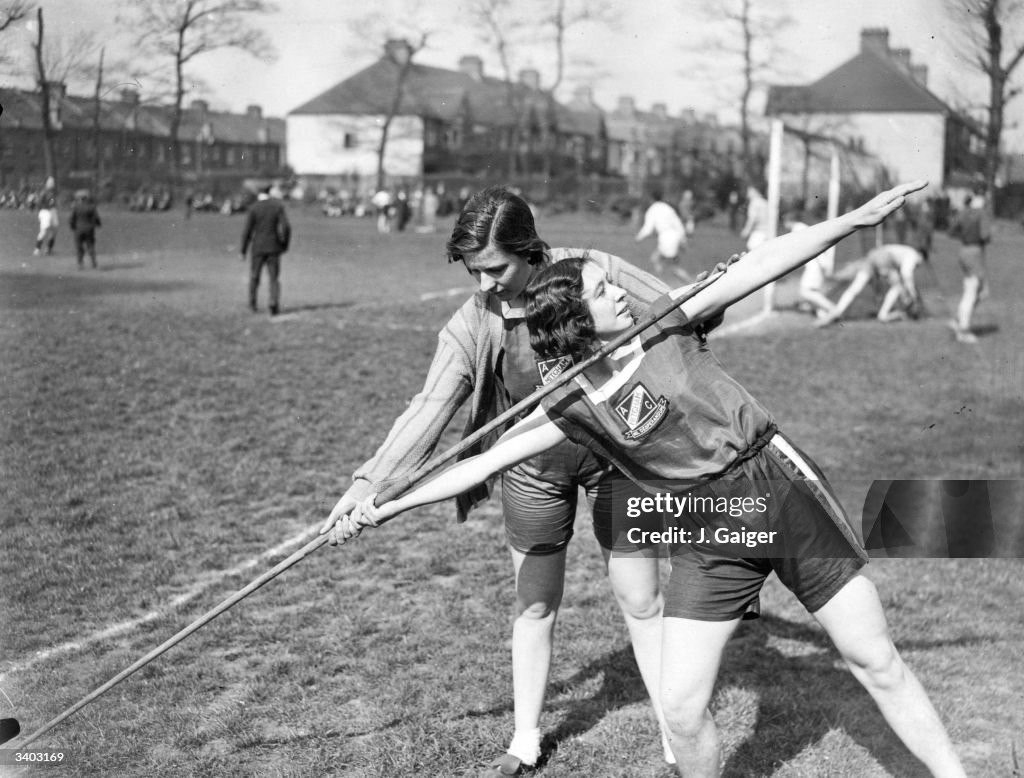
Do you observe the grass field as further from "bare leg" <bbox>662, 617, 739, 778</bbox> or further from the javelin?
"bare leg" <bbox>662, 617, 739, 778</bbox>

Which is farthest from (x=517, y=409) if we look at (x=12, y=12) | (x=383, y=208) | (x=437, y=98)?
(x=383, y=208)

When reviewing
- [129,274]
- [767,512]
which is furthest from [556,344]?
[129,274]

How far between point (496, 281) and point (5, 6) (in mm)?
1923

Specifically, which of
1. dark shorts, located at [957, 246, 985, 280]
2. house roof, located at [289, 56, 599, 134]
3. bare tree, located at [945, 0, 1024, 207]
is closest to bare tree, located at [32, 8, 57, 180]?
house roof, located at [289, 56, 599, 134]

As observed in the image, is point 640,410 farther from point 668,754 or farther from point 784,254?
point 668,754

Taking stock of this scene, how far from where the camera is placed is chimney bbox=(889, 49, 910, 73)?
135 inches

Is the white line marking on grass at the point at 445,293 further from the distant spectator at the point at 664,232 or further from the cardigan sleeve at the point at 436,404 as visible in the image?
the cardigan sleeve at the point at 436,404

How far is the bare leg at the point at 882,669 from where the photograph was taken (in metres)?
2.53

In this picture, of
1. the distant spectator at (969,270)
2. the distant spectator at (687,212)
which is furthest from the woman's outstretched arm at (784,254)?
the distant spectator at (969,270)

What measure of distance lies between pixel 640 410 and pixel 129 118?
2465 mm

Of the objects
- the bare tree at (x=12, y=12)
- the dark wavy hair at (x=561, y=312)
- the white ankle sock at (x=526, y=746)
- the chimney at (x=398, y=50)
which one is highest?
the bare tree at (x=12, y=12)

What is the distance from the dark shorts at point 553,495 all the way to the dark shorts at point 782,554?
50cm

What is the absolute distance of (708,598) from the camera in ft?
8.30

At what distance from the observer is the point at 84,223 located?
4848mm
